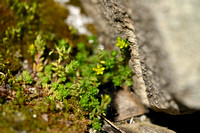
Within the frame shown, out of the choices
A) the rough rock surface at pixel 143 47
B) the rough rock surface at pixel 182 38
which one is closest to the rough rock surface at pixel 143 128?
the rough rock surface at pixel 143 47

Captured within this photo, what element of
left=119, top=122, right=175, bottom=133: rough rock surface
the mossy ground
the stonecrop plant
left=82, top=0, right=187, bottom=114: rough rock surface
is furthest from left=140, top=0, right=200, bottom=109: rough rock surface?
the mossy ground

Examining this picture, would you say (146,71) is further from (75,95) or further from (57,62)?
(57,62)

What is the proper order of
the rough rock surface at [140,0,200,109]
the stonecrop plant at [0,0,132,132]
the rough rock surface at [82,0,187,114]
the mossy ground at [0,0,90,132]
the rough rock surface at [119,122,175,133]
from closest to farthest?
1. the rough rock surface at [140,0,200,109]
2. the rough rock surface at [82,0,187,114]
3. the mossy ground at [0,0,90,132]
4. the stonecrop plant at [0,0,132,132]
5. the rough rock surface at [119,122,175,133]

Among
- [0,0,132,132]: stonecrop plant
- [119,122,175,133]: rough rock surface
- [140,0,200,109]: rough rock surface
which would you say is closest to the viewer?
[140,0,200,109]: rough rock surface

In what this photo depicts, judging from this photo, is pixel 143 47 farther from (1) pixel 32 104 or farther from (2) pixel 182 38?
(1) pixel 32 104

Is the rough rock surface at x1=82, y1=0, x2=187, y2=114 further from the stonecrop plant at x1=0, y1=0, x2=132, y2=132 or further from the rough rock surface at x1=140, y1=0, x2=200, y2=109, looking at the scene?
the stonecrop plant at x1=0, y1=0, x2=132, y2=132

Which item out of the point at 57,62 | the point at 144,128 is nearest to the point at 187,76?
the point at 144,128

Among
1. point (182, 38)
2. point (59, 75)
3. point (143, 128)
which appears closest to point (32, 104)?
point (59, 75)

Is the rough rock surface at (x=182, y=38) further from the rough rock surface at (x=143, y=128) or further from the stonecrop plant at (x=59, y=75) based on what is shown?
the rough rock surface at (x=143, y=128)
